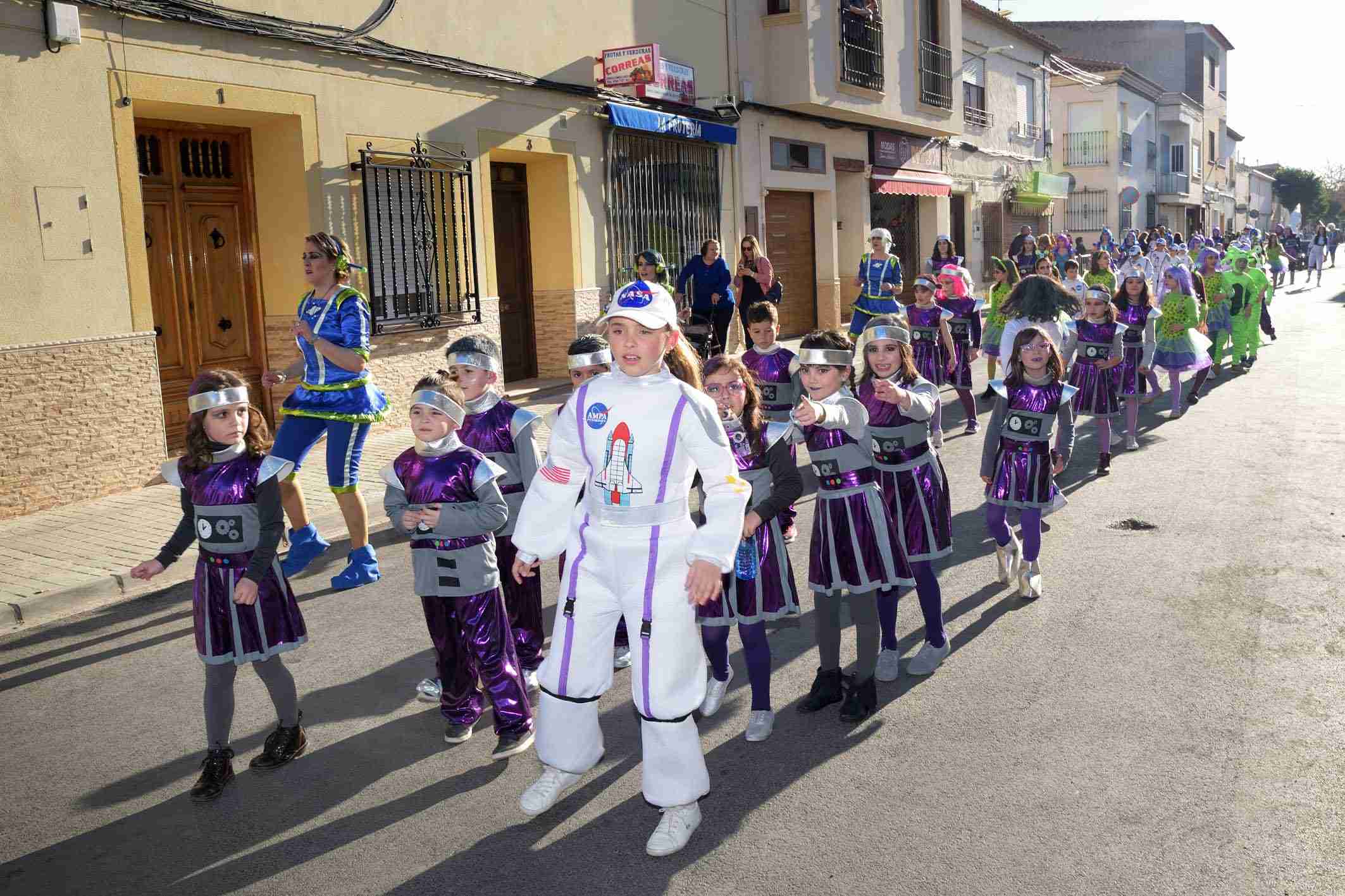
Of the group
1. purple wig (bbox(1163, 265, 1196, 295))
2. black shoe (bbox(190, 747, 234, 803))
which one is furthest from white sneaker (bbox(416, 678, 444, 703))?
purple wig (bbox(1163, 265, 1196, 295))

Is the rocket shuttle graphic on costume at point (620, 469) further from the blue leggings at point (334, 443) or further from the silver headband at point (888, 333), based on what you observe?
the blue leggings at point (334, 443)

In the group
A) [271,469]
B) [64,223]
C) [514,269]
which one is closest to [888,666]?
[271,469]

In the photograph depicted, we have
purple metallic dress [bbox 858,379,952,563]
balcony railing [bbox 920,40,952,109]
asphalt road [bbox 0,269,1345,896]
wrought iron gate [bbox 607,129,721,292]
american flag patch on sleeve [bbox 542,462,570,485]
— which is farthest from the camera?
balcony railing [bbox 920,40,952,109]

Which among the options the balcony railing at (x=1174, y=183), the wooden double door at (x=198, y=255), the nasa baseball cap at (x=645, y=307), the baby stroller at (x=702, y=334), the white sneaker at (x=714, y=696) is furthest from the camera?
the balcony railing at (x=1174, y=183)

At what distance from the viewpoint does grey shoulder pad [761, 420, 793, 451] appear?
4.54 meters

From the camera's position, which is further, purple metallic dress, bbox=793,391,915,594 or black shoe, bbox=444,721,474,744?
purple metallic dress, bbox=793,391,915,594

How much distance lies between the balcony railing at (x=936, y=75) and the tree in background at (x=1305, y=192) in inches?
2711

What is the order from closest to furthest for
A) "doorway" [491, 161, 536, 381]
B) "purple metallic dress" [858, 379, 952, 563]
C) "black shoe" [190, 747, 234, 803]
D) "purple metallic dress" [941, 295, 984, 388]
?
1. "black shoe" [190, 747, 234, 803]
2. "purple metallic dress" [858, 379, 952, 563]
3. "purple metallic dress" [941, 295, 984, 388]
4. "doorway" [491, 161, 536, 381]

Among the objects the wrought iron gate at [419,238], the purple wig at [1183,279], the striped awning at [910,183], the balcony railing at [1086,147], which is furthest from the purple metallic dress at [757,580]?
the balcony railing at [1086,147]

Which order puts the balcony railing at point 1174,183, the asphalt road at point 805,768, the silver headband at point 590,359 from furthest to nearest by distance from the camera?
the balcony railing at point 1174,183 → the silver headband at point 590,359 → the asphalt road at point 805,768

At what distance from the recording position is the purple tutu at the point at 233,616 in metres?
4.30

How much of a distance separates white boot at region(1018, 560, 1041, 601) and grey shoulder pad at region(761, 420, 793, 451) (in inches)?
93.2

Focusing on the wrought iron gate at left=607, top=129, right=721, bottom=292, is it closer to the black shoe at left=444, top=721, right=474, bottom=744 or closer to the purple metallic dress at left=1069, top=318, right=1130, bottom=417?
the purple metallic dress at left=1069, top=318, right=1130, bottom=417

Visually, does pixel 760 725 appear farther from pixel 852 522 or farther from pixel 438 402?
pixel 438 402
